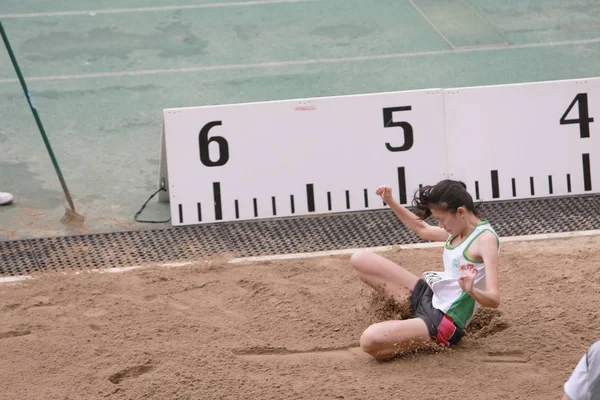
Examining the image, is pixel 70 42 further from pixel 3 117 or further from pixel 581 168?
pixel 581 168

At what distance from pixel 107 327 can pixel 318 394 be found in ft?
4.85

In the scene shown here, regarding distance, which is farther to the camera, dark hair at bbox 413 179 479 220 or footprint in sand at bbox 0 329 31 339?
footprint in sand at bbox 0 329 31 339

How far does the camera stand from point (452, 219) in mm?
5469

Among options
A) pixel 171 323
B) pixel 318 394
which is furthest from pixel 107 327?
pixel 318 394

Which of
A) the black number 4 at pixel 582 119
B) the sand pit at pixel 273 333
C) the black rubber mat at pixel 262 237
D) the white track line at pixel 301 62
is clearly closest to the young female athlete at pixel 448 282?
the sand pit at pixel 273 333

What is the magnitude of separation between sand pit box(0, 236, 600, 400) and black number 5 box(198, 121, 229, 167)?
3.26 feet

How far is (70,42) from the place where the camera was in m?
10.9

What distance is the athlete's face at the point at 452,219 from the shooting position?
5.46 metres

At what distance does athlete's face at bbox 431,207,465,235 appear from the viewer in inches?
215

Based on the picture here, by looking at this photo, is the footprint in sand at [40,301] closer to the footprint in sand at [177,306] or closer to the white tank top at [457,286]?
the footprint in sand at [177,306]

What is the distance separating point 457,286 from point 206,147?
268 cm

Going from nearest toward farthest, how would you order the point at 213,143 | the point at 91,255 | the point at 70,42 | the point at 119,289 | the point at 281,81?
1. the point at 119,289
2. the point at 91,255
3. the point at 213,143
4. the point at 281,81
5. the point at 70,42

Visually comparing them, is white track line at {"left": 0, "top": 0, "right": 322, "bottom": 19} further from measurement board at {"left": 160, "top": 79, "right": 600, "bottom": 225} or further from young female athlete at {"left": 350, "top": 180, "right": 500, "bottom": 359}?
young female athlete at {"left": 350, "top": 180, "right": 500, "bottom": 359}

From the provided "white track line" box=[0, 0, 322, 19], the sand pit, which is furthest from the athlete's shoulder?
"white track line" box=[0, 0, 322, 19]
